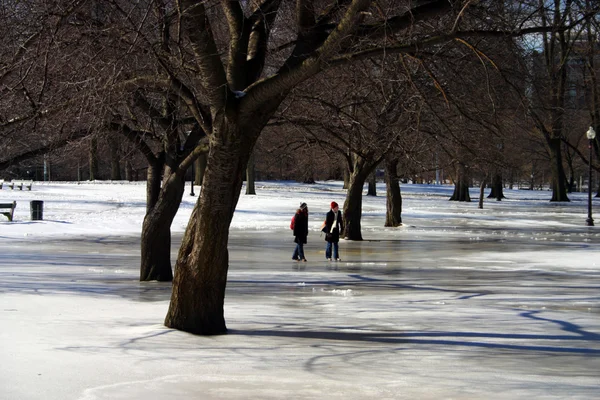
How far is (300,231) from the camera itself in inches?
862

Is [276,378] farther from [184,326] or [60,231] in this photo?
[60,231]

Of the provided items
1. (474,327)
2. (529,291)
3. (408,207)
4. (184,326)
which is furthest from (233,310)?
(408,207)

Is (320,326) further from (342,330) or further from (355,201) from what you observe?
(355,201)

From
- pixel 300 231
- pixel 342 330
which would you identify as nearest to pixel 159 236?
pixel 300 231

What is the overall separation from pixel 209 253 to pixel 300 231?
11254 mm

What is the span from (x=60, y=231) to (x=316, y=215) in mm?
16077

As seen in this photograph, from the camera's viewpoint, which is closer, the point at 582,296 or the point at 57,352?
the point at 57,352

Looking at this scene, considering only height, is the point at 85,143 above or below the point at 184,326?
above

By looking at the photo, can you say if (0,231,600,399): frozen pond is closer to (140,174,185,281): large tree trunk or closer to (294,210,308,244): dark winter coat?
(140,174,185,281): large tree trunk

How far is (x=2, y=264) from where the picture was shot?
1997 centimetres

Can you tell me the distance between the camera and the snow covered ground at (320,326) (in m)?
8.23

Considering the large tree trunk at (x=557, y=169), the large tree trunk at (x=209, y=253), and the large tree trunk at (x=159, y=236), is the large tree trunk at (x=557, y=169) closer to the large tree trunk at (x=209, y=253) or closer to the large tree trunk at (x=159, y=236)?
the large tree trunk at (x=159, y=236)

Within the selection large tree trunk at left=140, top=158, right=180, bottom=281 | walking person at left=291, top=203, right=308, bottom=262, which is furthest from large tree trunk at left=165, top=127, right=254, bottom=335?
walking person at left=291, top=203, right=308, bottom=262

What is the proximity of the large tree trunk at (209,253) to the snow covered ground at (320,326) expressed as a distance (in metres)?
0.34
